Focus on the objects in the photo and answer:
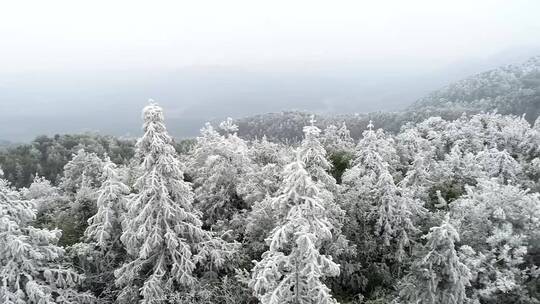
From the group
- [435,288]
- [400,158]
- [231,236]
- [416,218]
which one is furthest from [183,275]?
[400,158]

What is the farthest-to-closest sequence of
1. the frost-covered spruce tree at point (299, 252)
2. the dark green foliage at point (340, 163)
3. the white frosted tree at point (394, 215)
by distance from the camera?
the dark green foliage at point (340, 163) → the white frosted tree at point (394, 215) → the frost-covered spruce tree at point (299, 252)

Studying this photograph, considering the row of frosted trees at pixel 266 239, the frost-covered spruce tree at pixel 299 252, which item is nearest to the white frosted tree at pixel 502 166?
the row of frosted trees at pixel 266 239

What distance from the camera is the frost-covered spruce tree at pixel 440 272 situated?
14.9m

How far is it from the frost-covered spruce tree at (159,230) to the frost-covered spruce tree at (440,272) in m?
8.35

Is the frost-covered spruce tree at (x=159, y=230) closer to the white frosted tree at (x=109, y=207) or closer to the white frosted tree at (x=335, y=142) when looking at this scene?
the white frosted tree at (x=109, y=207)

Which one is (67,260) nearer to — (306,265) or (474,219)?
(306,265)

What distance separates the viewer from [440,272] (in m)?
15.6

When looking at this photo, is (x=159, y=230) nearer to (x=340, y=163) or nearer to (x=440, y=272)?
(x=440, y=272)

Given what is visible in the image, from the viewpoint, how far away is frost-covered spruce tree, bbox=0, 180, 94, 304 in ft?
49.8

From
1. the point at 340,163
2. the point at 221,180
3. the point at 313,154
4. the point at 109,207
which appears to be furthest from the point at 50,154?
the point at 313,154

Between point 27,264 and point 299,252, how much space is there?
416 inches

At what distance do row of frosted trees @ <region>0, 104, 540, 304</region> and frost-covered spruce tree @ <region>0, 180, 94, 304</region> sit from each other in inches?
2.6

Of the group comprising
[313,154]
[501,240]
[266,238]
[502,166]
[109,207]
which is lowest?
[502,166]

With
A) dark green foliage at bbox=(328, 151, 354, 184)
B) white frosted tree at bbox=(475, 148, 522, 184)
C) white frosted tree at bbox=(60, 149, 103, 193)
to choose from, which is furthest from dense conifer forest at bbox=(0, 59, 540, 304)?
white frosted tree at bbox=(60, 149, 103, 193)
